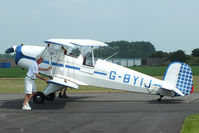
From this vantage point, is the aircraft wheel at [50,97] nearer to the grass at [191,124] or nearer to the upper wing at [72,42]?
the upper wing at [72,42]

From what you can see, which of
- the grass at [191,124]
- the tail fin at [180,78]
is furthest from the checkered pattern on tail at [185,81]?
the grass at [191,124]

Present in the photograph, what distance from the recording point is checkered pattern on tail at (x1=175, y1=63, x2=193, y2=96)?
43.1 feet

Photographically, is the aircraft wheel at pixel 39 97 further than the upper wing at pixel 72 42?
Yes

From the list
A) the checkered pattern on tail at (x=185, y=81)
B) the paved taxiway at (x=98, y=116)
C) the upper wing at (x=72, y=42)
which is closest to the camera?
the paved taxiway at (x=98, y=116)

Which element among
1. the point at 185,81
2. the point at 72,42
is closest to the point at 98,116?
the point at 72,42

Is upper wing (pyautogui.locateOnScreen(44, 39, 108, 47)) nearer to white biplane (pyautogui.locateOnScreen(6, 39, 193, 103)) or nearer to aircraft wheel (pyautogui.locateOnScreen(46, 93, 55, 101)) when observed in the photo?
white biplane (pyautogui.locateOnScreen(6, 39, 193, 103))

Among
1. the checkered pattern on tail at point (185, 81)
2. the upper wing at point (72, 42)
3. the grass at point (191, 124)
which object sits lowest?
the grass at point (191, 124)

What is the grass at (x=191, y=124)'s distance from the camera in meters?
7.98

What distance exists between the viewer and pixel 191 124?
28.5ft

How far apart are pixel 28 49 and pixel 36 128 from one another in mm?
6440

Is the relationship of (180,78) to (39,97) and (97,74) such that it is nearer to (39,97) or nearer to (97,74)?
(97,74)

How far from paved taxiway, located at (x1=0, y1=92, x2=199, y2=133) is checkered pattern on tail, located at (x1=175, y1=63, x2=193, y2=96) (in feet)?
1.65

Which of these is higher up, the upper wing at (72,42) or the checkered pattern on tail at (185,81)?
the upper wing at (72,42)

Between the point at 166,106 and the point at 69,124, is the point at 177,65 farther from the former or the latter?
the point at 69,124
